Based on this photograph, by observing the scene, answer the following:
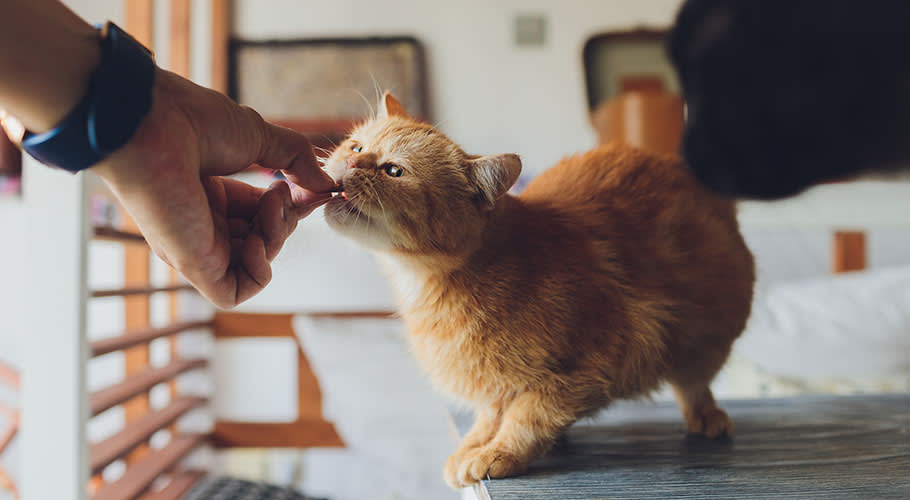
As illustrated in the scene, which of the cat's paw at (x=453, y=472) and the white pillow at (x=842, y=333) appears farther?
the white pillow at (x=842, y=333)

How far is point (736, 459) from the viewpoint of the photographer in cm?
67

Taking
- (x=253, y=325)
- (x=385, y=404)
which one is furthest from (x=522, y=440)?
(x=253, y=325)

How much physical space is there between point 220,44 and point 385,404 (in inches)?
47.7

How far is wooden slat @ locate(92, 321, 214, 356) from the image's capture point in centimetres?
101

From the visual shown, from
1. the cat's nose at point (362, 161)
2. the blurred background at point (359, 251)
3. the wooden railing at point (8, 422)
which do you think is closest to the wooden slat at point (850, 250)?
the blurred background at point (359, 251)

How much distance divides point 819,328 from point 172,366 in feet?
5.50

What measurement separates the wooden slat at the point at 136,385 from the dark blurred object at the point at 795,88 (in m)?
1.00

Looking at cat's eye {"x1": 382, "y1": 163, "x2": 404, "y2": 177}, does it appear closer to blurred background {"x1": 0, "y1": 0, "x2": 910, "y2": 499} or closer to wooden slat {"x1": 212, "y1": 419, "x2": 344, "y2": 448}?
blurred background {"x1": 0, "y1": 0, "x2": 910, "y2": 499}

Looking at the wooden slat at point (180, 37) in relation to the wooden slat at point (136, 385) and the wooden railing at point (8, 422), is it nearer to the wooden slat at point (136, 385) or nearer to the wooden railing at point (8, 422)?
the wooden slat at point (136, 385)

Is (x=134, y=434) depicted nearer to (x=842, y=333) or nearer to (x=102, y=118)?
(x=102, y=118)

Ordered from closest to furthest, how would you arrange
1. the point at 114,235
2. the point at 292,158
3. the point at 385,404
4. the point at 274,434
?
the point at 292,158 < the point at 114,235 < the point at 385,404 < the point at 274,434

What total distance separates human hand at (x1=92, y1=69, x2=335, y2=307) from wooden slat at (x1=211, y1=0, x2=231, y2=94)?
138 cm

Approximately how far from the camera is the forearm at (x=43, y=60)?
1.26 ft

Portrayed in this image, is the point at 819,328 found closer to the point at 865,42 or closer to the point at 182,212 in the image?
the point at 865,42
